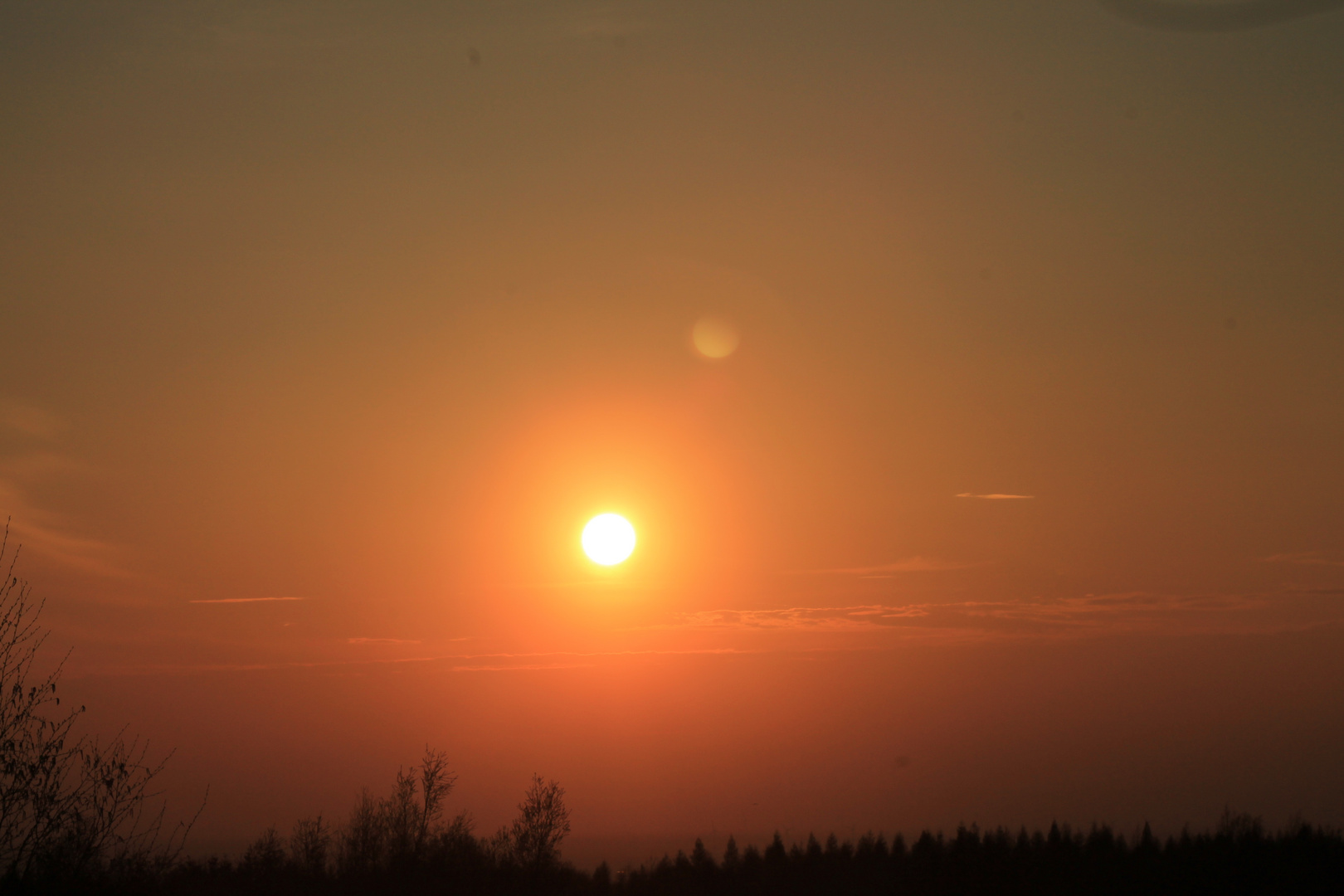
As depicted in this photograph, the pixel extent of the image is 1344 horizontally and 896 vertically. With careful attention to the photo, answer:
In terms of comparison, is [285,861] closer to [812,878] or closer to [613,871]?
[613,871]

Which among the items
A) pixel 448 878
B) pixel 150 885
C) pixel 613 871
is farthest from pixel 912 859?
pixel 150 885

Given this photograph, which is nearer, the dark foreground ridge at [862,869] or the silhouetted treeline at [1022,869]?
the dark foreground ridge at [862,869]

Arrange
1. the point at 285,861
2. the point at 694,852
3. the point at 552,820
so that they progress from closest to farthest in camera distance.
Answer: the point at 285,861
the point at 552,820
the point at 694,852

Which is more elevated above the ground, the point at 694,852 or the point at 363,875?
the point at 363,875

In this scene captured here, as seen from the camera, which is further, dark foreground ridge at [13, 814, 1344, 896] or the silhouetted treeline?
the silhouetted treeline

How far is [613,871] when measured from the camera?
10781 centimetres

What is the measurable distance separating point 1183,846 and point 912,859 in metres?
29.0

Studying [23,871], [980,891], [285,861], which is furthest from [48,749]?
[980,891]

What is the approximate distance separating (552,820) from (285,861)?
20.2m

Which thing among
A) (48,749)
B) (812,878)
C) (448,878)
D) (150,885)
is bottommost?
(812,878)

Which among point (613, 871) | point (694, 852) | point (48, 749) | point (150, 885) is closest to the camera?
point (48, 749)

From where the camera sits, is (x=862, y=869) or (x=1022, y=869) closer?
(x=1022, y=869)

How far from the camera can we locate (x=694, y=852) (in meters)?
118

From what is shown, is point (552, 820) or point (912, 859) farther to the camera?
point (912, 859)
